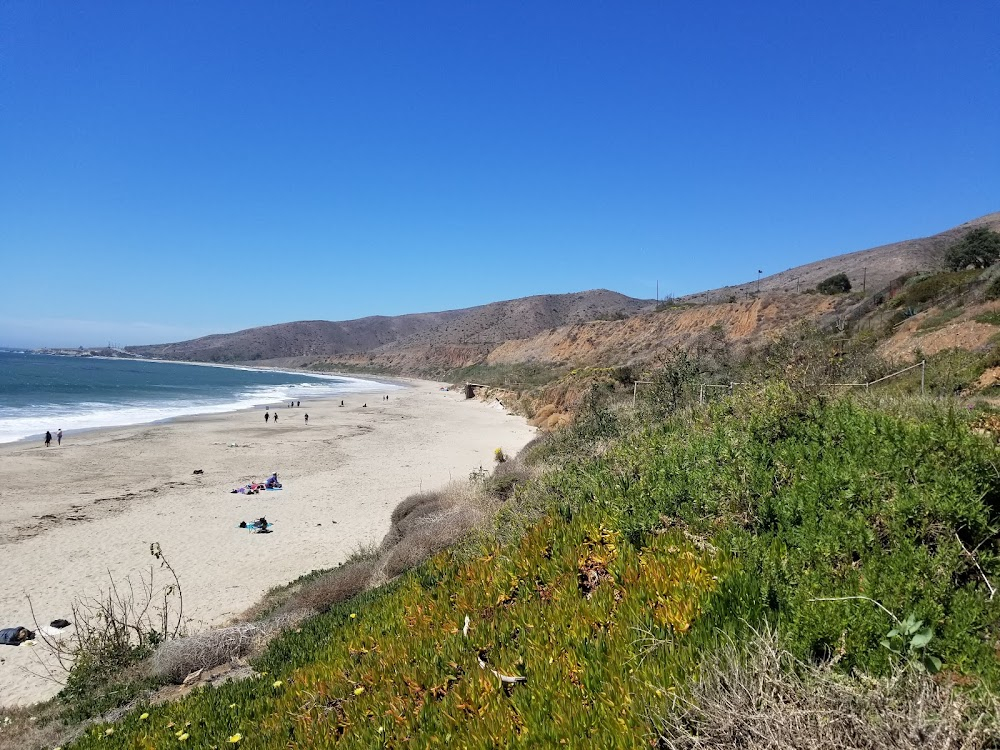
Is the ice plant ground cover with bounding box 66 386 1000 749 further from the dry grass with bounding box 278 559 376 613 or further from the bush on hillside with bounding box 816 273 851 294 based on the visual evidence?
the bush on hillside with bounding box 816 273 851 294

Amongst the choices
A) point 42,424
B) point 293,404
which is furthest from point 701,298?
point 42,424

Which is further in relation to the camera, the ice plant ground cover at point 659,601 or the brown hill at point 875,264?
the brown hill at point 875,264

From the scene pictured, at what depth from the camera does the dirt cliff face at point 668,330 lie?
140 feet

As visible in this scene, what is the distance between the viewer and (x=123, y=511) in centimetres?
1670

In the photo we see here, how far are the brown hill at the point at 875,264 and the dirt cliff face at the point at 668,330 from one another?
212 inches

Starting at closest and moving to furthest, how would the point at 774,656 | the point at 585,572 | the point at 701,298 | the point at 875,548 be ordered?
the point at 774,656, the point at 875,548, the point at 585,572, the point at 701,298

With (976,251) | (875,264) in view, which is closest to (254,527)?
(976,251)

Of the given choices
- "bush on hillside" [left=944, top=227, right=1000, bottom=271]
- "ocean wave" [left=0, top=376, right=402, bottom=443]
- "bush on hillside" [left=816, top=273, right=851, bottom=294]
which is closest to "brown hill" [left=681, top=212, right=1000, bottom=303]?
"bush on hillside" [left=816, top=273, right=851, bottom=294]

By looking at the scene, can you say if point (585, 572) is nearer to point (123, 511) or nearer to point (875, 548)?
point (875, 548)

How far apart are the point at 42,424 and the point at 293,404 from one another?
67.7 feet

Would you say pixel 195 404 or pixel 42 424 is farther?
pixel 195 404

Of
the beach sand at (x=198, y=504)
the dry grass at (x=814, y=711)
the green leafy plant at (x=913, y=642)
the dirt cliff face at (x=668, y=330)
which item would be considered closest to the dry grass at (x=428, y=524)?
the beach sand at (x=198, y=504)

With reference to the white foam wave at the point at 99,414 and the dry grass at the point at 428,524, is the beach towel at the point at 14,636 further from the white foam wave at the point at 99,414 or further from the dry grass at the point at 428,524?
the white foam wave at the point at 99,414

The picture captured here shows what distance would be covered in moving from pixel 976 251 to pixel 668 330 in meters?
24.0
